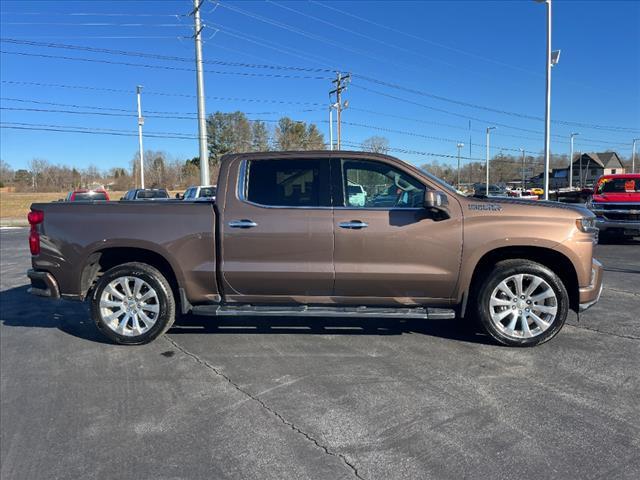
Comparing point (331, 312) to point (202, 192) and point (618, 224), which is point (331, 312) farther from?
point (202, 192)

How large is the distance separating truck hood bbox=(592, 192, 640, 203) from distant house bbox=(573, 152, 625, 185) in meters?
86.3

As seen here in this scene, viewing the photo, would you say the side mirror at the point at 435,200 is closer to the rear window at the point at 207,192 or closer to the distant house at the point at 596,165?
the rear window at the point at 207,192

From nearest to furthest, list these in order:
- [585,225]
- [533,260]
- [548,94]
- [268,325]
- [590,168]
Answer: [585,225] < [533,260] < [268,325] < [548,94] < [590,168]

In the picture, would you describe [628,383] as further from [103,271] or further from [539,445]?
[103,271]

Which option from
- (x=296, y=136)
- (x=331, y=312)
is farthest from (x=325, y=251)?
(x=296, y=136)

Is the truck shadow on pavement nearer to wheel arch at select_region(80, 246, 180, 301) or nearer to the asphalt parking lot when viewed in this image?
the asphalt parking lot

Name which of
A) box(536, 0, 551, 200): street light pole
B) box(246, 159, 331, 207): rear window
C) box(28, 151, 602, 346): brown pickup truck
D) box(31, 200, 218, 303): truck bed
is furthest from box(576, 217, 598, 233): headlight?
box(536, 0, 551, 200): street light pole

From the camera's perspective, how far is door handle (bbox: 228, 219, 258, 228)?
4.71 metres

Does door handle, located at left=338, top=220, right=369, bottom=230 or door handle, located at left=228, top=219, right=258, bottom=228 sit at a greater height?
door handle, located at left=228, top=219, right=258, bottom=228

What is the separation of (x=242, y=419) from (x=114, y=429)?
2.83 ft

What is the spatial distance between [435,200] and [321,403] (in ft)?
6.88

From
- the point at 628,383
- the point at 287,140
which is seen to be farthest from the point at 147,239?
the point at 287,140

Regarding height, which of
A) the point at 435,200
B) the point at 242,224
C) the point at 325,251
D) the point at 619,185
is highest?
the point at 619,185

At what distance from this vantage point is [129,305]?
16.1 feet
